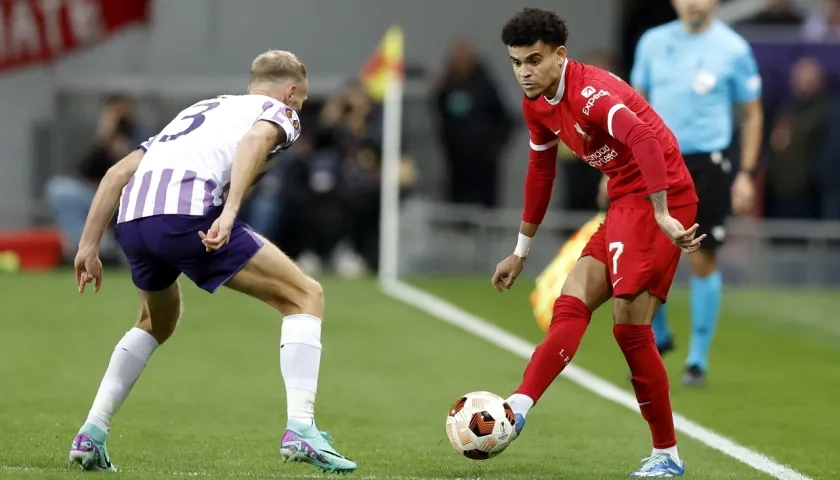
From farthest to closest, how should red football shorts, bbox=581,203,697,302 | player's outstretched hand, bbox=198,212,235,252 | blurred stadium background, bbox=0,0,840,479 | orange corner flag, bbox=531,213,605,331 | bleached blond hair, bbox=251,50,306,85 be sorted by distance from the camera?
orange corner flag, bbox=531,213,605,331 < blurred stadium background, bbox=0,0,840,479 < red football shorts, bbox=581,203,697,302 < bleached blond hair, bbox=251,50,306,85 < player's outstretched hand, bbox=198,212,235,252

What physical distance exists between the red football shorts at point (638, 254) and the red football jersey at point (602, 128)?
0.27 feet

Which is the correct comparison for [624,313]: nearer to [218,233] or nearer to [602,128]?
[602,128]

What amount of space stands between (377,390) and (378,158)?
8.43 meters

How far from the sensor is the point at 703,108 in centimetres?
1005

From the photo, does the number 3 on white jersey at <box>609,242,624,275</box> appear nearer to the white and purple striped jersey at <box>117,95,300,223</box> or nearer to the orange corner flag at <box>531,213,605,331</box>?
the white and purple striped jersey at <box>117,95,300,223</box>

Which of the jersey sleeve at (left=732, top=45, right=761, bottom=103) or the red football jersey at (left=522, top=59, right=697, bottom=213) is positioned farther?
the jersey sleeve at (left=732, top=45, right=761, bottom=103)

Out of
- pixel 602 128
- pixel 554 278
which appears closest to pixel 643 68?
pixel 554 278

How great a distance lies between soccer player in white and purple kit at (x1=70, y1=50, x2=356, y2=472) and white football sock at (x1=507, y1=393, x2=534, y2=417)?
70cm

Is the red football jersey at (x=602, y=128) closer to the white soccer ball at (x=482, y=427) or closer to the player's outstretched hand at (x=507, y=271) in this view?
the player's outstretched hand at (x=507, y=271)

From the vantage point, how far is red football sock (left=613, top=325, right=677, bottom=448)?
684 cm

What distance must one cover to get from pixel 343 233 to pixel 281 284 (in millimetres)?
11538

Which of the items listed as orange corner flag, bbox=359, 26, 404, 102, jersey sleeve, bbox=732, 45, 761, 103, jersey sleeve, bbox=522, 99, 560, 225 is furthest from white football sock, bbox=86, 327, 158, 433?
orange corner flag, bbox=359, 26, 404, 102

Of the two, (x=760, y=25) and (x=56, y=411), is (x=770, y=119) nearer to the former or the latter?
(x=760, y=25)

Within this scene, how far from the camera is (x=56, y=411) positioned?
334 inches
